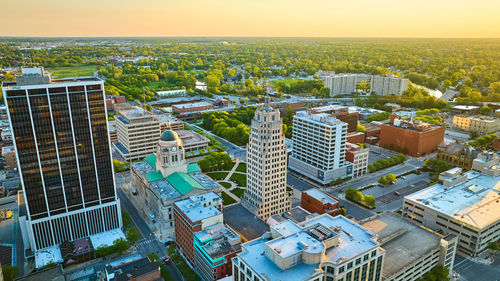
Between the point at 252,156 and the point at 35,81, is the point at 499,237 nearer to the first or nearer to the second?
the point at 252,156

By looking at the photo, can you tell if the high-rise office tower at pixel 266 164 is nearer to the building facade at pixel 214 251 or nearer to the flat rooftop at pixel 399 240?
the building facade at pixel 214 251

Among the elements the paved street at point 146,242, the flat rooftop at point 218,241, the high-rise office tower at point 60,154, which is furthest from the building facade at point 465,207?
the high-rise office tower at point 60,154

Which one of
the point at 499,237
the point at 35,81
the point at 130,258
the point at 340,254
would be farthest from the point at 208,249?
the point at 499,237

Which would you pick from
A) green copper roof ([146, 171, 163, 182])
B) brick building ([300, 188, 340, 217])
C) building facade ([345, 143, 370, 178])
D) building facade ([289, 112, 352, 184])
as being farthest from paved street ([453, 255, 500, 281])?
green copper roof ([146, 171, 163, 182])

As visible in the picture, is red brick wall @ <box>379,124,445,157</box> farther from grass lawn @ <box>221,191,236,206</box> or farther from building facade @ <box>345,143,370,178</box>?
grass lawn @ <box>221,191,236,206</box>

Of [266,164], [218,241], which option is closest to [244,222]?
[218,241]

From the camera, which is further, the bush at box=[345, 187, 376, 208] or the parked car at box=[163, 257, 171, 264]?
the bush at box=[345, 187, 376, 208]

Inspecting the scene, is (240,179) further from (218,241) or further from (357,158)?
(218,241)
